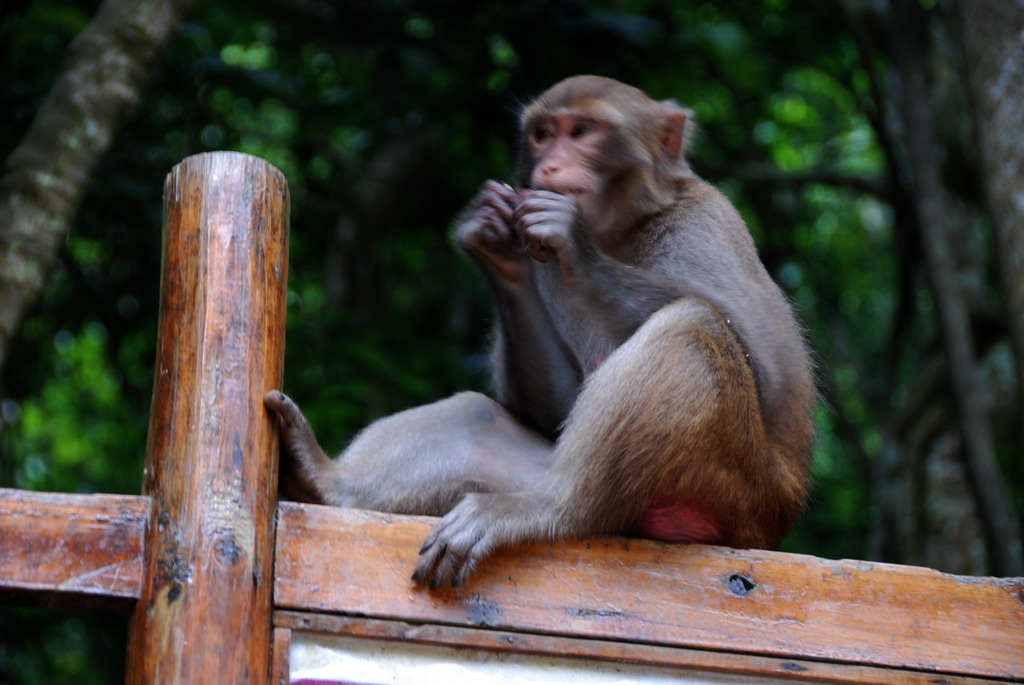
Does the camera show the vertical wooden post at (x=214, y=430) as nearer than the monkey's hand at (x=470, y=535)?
Yes

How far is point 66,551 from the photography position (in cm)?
245

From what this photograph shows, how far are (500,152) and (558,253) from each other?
3.46 meters

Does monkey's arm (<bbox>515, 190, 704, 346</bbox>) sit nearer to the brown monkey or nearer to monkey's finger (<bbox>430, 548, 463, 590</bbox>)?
the brown monkey

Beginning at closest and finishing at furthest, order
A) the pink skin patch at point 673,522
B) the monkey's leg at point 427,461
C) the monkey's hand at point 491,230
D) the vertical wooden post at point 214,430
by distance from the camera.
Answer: the vertical wooden post at point 214,430, the pink skin patch at point 673,522, the monkey's leg at point 427,461, the monkey's hand at point 491,230

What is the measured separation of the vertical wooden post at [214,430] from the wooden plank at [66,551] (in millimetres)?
51

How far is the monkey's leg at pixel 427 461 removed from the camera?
3.12m

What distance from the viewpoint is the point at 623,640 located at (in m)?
2.66

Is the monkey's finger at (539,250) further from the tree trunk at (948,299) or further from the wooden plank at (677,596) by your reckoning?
the tree trunk at (948,299)

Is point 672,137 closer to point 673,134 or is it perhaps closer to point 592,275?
point 673,134

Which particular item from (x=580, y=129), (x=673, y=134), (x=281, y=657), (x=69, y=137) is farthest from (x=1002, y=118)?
(x=69, y=137)

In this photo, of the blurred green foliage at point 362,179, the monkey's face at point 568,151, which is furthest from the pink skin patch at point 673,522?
the blurred green foliage at point 362,179

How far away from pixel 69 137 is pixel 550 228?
1.83 m

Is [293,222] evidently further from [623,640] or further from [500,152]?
[623,640]

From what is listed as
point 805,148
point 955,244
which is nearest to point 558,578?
point 955,244
